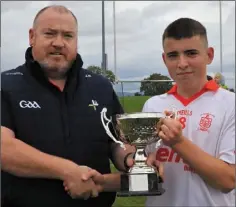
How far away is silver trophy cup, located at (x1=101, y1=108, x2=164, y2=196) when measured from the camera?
1.81 meters

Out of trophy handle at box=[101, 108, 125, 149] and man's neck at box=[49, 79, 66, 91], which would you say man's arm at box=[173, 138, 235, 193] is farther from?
man's neck at box=[49, 79, 66, 91]

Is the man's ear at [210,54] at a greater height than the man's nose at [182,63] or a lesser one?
greater

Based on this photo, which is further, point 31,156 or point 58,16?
point 58,16

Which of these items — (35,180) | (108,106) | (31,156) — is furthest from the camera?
(108,106)

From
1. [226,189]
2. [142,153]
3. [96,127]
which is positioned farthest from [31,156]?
[226,189]

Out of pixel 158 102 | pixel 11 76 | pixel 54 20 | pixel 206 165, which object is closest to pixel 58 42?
pixel 54 20

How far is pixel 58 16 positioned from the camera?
1.99 metres

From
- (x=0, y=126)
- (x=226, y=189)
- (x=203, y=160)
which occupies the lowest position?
(x=226, y=189)

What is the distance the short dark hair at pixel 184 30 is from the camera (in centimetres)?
185

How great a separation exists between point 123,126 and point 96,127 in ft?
0.60

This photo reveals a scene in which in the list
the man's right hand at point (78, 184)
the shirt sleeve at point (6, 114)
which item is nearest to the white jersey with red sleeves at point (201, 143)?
the man's right hand at point (78, 184)

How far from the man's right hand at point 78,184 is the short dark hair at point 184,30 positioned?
0.68 metres

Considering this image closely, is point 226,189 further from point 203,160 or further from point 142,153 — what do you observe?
point 142,153

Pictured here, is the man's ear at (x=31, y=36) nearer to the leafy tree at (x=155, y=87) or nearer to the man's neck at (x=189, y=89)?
the man's neck at (x=189, y=89)
